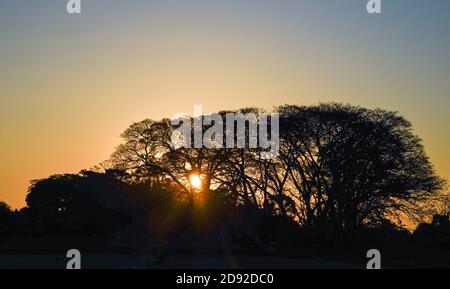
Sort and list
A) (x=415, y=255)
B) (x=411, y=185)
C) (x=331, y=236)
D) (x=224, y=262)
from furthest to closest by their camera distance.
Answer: (x=411, y=185) → (x=331, y=236) → (x=415, y=255) → (x=224, y=262)

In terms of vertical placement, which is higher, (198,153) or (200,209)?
(198,153)

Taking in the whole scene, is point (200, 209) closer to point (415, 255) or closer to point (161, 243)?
point (161, 243)

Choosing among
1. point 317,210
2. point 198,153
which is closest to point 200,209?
point 198,153

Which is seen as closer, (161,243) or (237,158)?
(161,243)

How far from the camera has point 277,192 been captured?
84.4m

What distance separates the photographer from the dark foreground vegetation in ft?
255

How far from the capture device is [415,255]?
221 feet

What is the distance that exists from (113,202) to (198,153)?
10.5 m

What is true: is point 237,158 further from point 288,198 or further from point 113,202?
point 113,202

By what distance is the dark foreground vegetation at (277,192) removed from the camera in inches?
3059

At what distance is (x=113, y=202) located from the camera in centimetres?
8344
